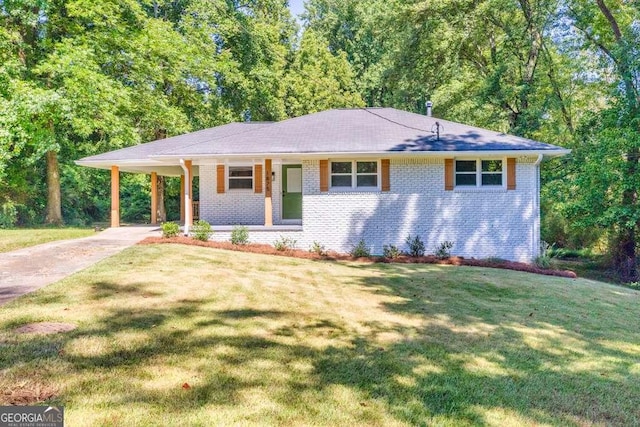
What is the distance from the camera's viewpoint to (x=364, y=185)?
1424cm

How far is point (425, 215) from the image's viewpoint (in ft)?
45.4

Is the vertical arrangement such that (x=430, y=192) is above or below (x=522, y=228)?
above

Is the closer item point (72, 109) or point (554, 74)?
point (72, 109)

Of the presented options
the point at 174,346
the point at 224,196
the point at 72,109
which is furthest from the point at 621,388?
the point at 72,109

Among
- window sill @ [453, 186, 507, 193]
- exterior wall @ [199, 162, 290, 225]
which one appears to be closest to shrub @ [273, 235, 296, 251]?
exterior wall @ [199, 162, 290, 225]

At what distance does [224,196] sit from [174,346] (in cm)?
1233

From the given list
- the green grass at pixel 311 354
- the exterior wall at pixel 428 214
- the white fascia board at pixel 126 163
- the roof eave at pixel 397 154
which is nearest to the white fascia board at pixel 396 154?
the roof eave at pixel 397 154

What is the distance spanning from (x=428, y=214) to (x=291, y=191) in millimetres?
5737

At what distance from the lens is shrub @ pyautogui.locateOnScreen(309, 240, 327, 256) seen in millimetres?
13466

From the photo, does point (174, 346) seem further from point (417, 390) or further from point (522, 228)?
point (522, 228)

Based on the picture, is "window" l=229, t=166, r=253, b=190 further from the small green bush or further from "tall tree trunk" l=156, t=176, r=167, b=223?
the small green bush

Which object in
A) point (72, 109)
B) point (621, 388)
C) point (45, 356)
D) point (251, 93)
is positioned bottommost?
point (621, 388)

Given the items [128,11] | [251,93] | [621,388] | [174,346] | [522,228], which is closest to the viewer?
[621,388]

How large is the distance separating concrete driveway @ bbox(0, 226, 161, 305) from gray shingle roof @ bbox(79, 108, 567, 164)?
12.1 feet
